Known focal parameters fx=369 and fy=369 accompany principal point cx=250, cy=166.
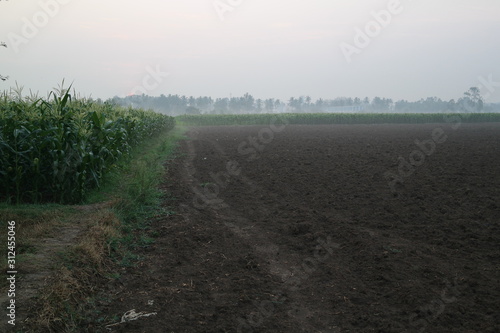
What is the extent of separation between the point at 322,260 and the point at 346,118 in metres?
61.1

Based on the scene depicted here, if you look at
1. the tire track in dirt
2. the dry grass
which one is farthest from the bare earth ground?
the dry grass

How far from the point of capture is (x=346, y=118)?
2509 inches

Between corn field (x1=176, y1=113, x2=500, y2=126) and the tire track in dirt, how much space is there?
5634 cm

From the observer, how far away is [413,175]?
11188mm

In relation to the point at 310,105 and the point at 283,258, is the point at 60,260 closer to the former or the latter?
the point at 283,258

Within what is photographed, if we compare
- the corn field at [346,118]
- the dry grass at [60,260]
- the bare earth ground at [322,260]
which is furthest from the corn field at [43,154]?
the corn field at [346,118]

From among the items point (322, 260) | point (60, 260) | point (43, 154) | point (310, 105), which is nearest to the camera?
point (60, 260)

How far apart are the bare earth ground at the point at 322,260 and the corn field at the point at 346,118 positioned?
54041mm

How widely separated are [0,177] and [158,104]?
152867mm

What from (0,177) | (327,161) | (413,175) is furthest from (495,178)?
(0,177)

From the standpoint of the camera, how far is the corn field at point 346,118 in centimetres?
6375

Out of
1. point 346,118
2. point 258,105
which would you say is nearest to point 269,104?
point 258,105

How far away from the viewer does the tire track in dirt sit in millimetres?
3881

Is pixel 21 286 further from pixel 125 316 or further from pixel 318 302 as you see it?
pixel 318 302
